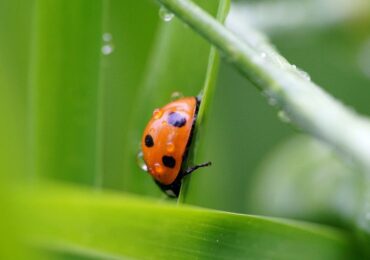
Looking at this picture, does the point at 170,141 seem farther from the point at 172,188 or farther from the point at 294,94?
the point at 294,94

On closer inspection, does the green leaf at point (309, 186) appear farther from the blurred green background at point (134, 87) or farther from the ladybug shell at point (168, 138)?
the ladybug shell at point (168, 138)

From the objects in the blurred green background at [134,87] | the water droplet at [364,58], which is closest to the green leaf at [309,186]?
the blurred green background at [134,87]

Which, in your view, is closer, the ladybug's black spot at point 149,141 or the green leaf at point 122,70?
the ladybug's black spot at point 149,141

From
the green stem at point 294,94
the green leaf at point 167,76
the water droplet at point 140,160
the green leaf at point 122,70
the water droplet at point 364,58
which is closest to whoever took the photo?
the green stem at point 294,94

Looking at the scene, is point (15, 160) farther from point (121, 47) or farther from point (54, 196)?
point (121, 47)

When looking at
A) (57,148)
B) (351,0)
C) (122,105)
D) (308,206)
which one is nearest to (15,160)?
(57,148)

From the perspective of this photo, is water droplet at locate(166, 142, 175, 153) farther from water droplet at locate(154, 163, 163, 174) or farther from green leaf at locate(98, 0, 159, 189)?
green leaf at locate(98, 0, 159, 189)
